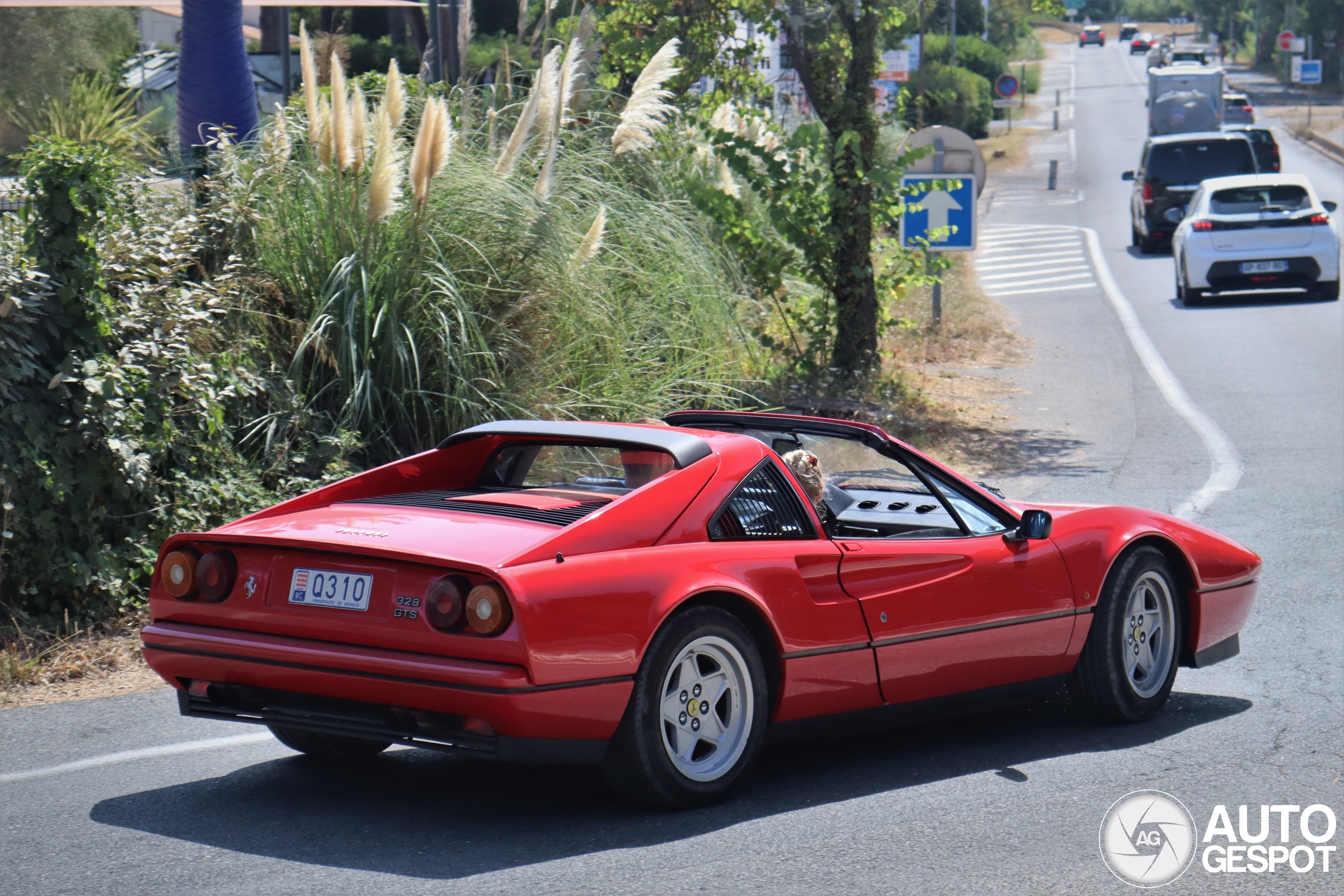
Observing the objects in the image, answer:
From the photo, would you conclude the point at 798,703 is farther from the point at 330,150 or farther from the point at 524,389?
the point at 330,150

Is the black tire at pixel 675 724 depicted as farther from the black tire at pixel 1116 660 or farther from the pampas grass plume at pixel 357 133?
the pampas grass plume at pixel 357 133

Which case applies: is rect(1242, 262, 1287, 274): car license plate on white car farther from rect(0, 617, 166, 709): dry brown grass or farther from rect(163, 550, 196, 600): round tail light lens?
rect(163, 550, 196, 600): round tail light lens

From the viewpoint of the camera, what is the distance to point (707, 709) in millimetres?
5000

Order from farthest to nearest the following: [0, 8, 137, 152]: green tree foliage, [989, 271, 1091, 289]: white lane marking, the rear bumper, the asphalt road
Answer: [989, 271, 1091, 289]: white lane marking → [0, 8, 137, 152]: green tree foliage → the rear bumper → the asphalt road

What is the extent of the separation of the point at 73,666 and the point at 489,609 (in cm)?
329

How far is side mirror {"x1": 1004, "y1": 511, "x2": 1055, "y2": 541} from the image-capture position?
5836mm

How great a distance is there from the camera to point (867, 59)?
45.9ft

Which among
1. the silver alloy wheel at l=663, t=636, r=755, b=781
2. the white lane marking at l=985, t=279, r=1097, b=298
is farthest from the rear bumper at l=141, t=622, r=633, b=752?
the white lane marking at l=985, t=279, r=1097, b=298

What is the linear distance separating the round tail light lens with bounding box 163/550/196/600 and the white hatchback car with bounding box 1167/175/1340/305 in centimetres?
1957

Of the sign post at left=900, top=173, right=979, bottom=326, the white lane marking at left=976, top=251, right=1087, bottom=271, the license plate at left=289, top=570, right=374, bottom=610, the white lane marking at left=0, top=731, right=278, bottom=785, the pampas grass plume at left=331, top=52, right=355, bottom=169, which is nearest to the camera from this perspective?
the license plate at left=289, top=570, right=374, bottom=610

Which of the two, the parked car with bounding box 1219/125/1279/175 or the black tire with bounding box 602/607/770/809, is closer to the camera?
the black tire with bounding box 602/607/770/809

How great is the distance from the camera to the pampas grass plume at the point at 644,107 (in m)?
12.4

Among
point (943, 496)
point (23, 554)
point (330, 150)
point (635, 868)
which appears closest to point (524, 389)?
Answer: point (330, 150)

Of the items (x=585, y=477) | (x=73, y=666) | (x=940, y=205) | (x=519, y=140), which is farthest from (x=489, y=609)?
(x=940, y=205)
